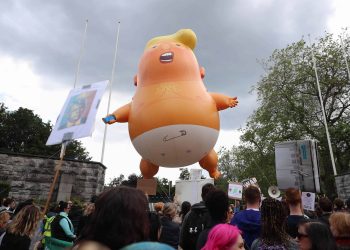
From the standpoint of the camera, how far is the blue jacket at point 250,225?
123 inches

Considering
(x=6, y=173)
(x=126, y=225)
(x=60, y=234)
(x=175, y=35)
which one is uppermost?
(x=175, y=35)

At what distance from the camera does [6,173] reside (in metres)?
9.64

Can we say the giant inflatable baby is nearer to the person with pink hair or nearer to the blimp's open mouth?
the blimp's open mouth

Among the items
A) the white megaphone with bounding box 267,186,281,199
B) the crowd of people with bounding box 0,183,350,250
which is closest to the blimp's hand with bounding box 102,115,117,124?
the crowd of people with bounding box 0,183,350,250

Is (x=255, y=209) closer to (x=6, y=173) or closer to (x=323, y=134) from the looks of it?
(x=6, y=173)

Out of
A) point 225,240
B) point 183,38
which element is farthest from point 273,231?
point 183,38

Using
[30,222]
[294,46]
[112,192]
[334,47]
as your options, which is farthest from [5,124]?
[112,192]

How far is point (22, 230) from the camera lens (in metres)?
3.12

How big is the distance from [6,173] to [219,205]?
8790 millimetres

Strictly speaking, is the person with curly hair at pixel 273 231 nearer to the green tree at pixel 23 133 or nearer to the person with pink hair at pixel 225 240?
the person with pink hair at pixel 225 240

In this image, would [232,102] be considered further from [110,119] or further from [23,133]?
[23,133]

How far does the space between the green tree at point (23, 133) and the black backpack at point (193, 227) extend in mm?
31904

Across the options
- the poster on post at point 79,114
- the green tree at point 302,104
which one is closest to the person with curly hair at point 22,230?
the poster on post at point 79,114

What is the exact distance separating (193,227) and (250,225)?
2.32 ft
